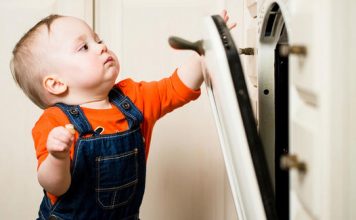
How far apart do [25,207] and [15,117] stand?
0.36 meters

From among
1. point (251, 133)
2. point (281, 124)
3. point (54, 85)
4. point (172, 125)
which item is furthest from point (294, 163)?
point (172, 125)

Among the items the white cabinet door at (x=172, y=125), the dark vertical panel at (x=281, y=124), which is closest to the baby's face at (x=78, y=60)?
the dark vertical panel at (x=281, y=124)

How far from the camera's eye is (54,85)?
3.06ft

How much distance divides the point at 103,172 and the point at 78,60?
269mm

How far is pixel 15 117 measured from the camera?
1479 mm

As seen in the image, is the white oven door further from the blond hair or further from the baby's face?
the blond hair

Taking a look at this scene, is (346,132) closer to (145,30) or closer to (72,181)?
(72,181)

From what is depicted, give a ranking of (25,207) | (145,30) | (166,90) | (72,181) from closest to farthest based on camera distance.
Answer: (72,181), (166,90), (145,30), (25,207)

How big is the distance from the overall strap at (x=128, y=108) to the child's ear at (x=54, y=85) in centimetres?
12

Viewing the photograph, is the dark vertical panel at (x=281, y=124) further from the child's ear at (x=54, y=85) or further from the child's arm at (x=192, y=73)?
the child's ear at (x=54, y=85)

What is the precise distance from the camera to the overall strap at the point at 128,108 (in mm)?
927

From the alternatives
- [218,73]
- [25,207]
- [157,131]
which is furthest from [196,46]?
[25,207]

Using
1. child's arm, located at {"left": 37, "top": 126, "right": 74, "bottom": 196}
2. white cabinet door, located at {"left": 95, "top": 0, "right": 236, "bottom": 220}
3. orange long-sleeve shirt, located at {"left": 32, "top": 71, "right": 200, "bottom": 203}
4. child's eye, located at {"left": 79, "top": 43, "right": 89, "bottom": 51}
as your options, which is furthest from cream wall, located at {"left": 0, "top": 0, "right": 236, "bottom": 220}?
child's arm, located at {"left": 37, "top": 126, "right": 74, "bottom": 196}

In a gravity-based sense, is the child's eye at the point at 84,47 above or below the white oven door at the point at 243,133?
above
